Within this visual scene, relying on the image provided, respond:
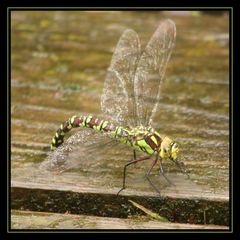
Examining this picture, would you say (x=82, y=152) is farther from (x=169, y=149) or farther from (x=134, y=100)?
(x=134, y=100)

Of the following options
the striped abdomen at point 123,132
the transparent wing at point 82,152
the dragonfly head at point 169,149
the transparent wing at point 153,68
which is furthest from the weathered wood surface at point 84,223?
the transparent wing at point 153,68

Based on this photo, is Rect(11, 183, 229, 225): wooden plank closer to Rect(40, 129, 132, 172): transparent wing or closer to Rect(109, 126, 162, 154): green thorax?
Rect(40, 129, 132, 172): transparent wing

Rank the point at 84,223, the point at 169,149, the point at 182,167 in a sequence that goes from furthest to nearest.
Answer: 1. the point at 169,149
2. the point at 182,167
3. the point at 84,223

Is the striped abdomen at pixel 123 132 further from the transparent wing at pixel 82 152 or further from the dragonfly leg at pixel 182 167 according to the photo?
the dragonfly leg at pixel 182 167

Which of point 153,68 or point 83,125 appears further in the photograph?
point 153,68

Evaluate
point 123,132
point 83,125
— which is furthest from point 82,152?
point 123,132

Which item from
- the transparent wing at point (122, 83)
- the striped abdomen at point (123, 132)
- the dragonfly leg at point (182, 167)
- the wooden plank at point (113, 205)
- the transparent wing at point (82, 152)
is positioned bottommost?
the wooden plank at point (113, 205)
